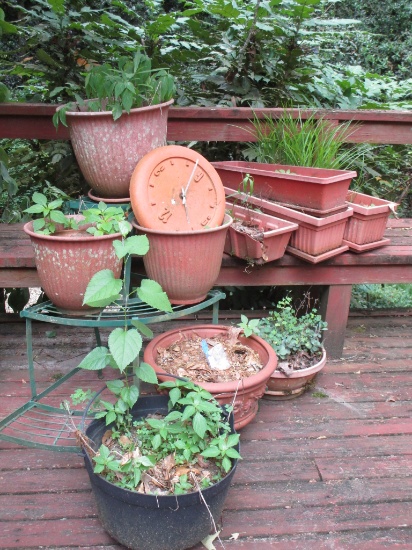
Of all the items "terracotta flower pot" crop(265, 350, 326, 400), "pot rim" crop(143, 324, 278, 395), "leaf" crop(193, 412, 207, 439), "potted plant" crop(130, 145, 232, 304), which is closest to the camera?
"leaf" crop(193, 412, 207, 439)

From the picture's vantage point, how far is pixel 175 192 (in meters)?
1.95

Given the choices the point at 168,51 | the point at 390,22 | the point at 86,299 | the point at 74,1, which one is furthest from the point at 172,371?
the point at 390,22

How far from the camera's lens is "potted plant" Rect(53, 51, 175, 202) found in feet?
6.37

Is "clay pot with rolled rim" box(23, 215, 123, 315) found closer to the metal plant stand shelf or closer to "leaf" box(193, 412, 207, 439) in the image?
the metal plant stand shelf

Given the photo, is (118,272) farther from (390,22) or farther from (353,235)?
(390,22)

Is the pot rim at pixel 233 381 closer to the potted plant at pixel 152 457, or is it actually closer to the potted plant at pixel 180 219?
the potted plant at pixel 152 457

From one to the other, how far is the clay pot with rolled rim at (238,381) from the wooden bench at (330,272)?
29 centimetres

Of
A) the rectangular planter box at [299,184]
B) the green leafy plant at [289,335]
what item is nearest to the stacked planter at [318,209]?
the rectangular planter box at [299,184]

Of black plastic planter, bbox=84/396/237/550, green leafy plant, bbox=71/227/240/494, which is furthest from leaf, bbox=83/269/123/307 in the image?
black plastic planter, bbox=84/396/237/550

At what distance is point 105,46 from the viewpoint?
3.00m

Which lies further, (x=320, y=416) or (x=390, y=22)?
(x=390, y=22)

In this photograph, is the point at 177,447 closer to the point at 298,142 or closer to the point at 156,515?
the point at 156,515

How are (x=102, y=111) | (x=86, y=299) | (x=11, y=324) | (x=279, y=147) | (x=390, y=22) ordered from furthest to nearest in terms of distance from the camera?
(x=390, y=22) → (x=11, y=324) → (x=279, y=147) → (x=102, y=111) → (x=86, y=299)

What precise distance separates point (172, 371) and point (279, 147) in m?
1.24
